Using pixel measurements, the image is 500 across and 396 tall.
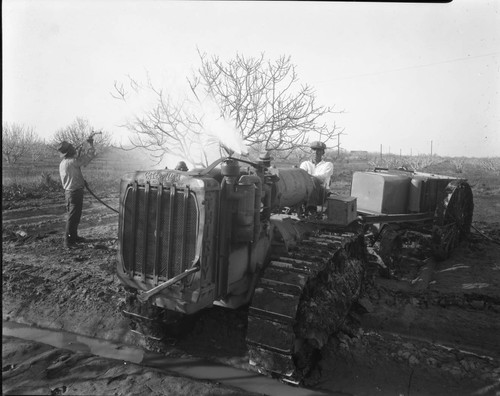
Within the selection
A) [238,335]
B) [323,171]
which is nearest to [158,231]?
[238,335]

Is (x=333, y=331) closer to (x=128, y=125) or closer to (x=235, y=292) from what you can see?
(x=235, y=292)

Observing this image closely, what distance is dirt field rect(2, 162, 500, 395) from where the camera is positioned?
3715mm

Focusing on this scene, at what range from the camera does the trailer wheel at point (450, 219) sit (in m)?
8.38

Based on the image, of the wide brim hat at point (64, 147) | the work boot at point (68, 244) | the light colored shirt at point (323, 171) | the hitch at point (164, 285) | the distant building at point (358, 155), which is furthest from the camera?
the distant building at point (358, 155)

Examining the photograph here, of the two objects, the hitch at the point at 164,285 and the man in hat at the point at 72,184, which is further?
the man in hat at the point at 72,184

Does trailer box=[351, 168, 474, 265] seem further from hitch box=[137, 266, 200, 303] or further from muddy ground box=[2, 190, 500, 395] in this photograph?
hitch box=[137, 266, 200, 303]

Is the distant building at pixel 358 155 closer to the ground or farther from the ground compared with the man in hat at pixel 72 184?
farther from the ground

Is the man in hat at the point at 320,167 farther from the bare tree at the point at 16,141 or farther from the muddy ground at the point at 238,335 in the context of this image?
the bare tree at the point at 16,141

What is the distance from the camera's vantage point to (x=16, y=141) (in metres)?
27.6

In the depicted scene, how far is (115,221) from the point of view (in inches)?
449

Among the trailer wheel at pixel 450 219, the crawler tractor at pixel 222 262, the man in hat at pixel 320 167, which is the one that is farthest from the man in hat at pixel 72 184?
the trailer wheel at pixel 450 219

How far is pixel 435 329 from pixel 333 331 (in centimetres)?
166

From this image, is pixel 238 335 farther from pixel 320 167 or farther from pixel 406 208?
pixel 406 208

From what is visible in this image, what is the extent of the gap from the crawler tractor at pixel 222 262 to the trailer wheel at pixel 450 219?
4905 millimetres
